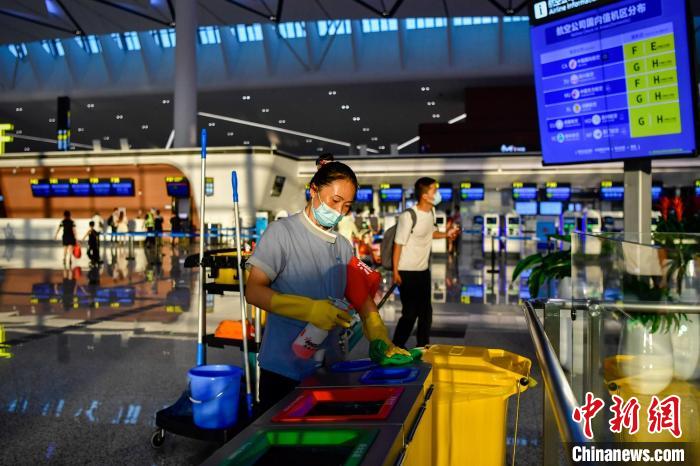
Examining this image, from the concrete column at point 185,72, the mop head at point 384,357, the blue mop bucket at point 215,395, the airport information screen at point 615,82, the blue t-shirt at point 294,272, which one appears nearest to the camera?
the mop head at point 384,357

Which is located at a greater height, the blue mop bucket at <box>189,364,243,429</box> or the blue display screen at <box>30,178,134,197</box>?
the blue display screen at <box>30,178,134,197</box>

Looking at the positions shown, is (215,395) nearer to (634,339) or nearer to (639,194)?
(634,339)

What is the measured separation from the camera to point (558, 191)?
26.5m

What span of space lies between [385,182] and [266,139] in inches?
715

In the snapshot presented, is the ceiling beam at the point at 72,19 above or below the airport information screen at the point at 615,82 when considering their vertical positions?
above

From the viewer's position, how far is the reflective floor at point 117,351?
12.5ft

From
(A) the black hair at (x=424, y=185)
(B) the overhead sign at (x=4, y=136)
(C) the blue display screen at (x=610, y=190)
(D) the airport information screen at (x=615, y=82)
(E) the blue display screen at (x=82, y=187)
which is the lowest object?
(A) the black hair at (x=424, y=185)

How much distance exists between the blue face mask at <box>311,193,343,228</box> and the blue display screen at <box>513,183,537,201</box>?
25.0 m

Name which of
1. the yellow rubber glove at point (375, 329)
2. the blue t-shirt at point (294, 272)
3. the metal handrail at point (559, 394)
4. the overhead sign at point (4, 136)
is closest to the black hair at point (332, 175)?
the blue t-shirt at point (294, 272)

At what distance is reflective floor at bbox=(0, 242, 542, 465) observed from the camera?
12.5ft

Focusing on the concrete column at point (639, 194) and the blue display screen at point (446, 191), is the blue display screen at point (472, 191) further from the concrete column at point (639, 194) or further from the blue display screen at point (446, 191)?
the concrete column at point (639, 194)

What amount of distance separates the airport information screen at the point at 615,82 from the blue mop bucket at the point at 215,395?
133 inches

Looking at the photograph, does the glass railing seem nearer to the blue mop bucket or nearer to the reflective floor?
the reflective floor

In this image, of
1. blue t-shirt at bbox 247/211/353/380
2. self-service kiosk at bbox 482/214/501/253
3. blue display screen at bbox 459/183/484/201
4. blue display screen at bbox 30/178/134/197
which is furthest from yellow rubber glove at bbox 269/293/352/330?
blue display screen at bbox 30/178/134/197
